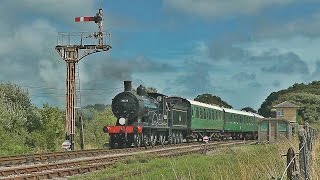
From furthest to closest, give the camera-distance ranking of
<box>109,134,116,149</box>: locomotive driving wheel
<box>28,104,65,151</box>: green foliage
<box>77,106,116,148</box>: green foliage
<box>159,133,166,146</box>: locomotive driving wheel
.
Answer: <box>77,106,116,148</box>: green foliage < <box>159,133,166,146</box>: locomotive driving wheel < <box>28,104,65,151</box>: green foliage < <box>109,134,116,149</box>: locomotive driving wheel

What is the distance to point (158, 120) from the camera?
125 ft

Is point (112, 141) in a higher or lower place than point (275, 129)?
lower

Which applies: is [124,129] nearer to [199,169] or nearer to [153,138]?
[153,138]

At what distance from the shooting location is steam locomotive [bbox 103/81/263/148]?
34781 mm

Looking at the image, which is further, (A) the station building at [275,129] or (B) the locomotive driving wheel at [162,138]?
(B) the locomotive driving wheel at [162,138]

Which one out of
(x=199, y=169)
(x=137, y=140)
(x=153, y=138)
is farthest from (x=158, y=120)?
(x=199, y=169)

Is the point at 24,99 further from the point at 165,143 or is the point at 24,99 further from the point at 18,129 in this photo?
the point at 165,143

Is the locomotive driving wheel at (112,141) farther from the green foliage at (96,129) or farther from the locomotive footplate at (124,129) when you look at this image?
the green foliage at (96,129)

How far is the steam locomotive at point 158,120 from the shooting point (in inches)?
1369

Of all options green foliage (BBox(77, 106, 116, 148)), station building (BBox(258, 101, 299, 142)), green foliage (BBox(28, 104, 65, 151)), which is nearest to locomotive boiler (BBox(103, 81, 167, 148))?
green foliage (BBox(28, 104, 65, 151))

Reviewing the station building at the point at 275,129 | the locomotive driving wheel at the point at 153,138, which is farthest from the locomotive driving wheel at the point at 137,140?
the station building at the point at 275,129

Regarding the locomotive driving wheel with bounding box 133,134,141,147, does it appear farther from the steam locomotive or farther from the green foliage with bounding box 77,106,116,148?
the green foliage with bounding box 77,106,116,148

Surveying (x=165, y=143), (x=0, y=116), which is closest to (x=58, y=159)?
(x=0, y=116)

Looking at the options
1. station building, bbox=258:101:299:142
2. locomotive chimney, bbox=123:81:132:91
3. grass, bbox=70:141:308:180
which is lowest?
grass, bbox=70:141:308:180
